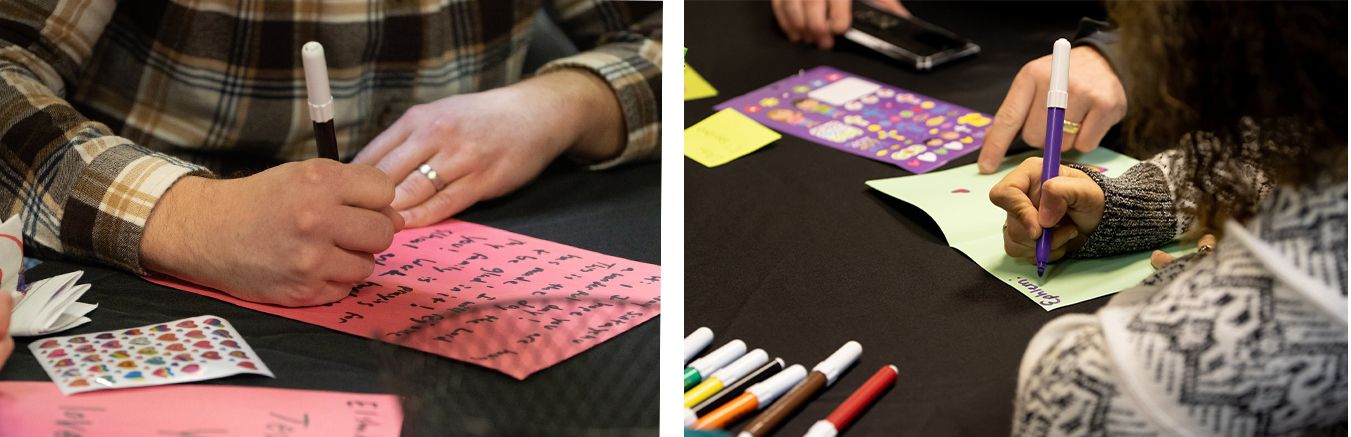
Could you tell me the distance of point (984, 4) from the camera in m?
1.00

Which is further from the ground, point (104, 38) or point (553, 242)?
point (104, 38)

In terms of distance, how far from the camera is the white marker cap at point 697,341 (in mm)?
456

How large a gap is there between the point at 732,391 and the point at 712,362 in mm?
25

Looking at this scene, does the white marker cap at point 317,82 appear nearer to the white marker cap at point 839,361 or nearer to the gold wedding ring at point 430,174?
the gold wedding ring at point 430,174

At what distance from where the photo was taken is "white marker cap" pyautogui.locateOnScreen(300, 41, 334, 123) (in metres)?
0.43

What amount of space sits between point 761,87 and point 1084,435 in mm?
585

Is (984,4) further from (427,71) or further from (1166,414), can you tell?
(1166,414)

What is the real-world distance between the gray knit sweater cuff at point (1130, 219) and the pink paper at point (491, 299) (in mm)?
269

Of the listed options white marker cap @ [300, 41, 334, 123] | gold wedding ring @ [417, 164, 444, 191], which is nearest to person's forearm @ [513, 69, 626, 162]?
gold wedding ring @ [417, 164, 444, 191]

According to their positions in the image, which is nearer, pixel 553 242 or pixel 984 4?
pixel 553 242

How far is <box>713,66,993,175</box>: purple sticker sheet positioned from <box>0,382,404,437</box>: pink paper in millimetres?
449

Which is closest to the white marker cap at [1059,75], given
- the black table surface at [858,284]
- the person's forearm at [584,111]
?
the black table surface at [858,284]

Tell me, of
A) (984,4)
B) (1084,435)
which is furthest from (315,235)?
(984,4)

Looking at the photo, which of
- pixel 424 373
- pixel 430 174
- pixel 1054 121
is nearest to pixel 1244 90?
pixel 1054 121
